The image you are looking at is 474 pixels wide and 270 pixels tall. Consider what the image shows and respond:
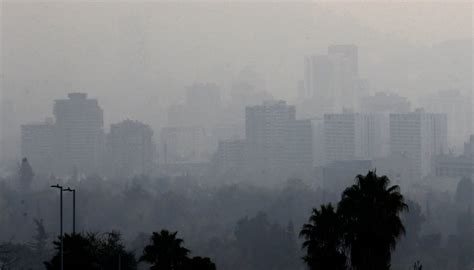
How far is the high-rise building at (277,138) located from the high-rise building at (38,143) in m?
22.3

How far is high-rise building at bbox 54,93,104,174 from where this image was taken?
152625 millimetres

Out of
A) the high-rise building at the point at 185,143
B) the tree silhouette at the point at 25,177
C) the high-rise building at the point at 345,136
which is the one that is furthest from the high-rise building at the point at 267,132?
the tree silhouette at the point at 25,177

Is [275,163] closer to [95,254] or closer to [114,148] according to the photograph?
[114,148]

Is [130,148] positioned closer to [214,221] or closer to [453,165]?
[453,165]

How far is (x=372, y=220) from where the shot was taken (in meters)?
29.1

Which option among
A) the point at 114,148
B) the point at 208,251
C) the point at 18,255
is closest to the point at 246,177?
the point at 114,148

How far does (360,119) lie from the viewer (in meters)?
155

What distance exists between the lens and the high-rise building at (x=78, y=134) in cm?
15262

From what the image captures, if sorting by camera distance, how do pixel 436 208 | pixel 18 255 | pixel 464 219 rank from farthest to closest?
pixel 436 208
pixel 464 219
pixel 18 255

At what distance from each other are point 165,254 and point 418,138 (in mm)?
113208

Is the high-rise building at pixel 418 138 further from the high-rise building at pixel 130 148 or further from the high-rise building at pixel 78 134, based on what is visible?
the high-rise building at pixel 78 134

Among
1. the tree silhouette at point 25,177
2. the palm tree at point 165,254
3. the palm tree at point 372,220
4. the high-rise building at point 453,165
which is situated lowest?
the palm tree at point 165,254

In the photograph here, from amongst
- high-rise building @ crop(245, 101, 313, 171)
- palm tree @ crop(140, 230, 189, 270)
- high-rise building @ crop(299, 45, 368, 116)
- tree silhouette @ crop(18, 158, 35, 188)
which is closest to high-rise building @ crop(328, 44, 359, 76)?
high-rise building @ crop(299, 45, 368, 116)

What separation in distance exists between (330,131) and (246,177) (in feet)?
63.4
